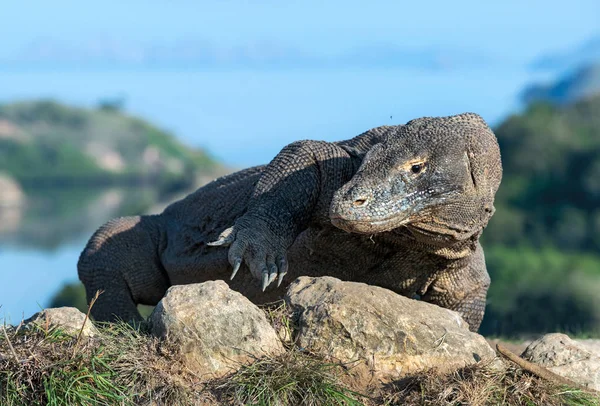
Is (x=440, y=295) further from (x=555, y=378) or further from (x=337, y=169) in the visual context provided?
(x=555, y=378)

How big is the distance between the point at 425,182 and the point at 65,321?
2.25 meters

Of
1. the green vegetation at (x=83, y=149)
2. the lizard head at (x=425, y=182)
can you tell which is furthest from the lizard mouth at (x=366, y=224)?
the green vegetation at (x=83, y=149)

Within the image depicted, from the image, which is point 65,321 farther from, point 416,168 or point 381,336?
point 416,168

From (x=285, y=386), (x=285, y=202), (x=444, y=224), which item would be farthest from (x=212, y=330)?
(x=444, y=224)

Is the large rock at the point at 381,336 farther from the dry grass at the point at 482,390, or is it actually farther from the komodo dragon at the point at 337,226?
the komodo dragon at the point at 337,226

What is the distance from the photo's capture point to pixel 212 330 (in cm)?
538

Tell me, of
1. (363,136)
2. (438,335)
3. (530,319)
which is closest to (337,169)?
(363,136)

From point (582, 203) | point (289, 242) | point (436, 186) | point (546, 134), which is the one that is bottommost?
point (582, 203)

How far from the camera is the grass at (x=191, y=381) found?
5.04 metres

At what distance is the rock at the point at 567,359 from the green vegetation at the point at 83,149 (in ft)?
215

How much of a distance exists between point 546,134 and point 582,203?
6116 millimetres

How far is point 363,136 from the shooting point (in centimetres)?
710

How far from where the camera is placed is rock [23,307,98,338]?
5480 mm

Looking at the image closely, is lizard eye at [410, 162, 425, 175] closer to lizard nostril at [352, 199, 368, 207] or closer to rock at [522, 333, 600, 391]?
lizard nostril at [352, 199, 368, 207]
